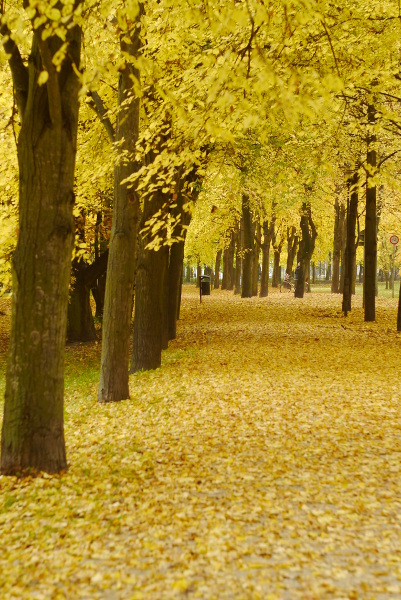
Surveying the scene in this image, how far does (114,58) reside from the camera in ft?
28.7

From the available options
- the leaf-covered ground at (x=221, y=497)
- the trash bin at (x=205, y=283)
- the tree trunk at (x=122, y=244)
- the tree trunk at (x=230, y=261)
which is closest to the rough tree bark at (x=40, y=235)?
the leaf-covered ground at (x=221, y=497)

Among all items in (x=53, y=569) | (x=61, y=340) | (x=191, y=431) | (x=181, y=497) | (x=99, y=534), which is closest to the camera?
(x=53, y=569)

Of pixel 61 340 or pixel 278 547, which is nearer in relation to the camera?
pixel 278 547

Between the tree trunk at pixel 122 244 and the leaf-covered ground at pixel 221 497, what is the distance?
784 millimetres

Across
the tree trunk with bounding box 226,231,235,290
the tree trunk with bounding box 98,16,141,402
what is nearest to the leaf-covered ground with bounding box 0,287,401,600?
the tree trunk with bounding box 98,16,141,402

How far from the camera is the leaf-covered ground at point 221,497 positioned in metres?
4.07

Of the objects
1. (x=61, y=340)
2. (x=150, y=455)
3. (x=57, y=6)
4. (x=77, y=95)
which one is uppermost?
(x=57, y=6)

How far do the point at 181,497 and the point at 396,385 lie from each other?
630cm

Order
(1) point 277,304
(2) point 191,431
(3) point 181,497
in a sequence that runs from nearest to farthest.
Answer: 1. (3) point 181,497
2. (2) point 191,431
3. (1) point 277,304

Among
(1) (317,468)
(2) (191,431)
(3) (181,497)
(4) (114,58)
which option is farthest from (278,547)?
(4) (114,58)

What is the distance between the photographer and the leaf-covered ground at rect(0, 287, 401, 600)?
160 inches

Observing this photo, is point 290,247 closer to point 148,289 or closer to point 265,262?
point 265,262

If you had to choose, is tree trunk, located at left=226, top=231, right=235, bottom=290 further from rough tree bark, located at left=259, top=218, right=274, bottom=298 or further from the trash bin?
the trash bin

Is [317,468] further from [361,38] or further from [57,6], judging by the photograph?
[361,38]
